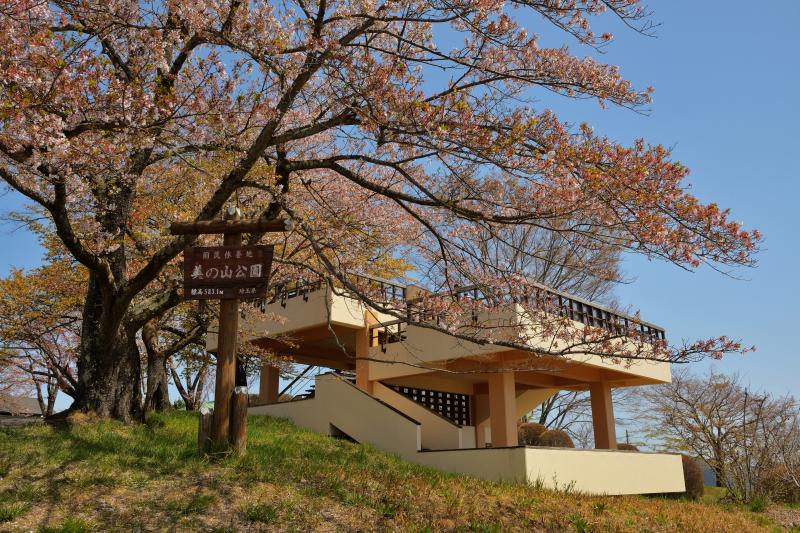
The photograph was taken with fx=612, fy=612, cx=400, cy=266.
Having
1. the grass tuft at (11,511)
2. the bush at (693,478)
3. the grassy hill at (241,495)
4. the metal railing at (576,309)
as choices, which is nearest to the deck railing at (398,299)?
the metal railing at (576,309)

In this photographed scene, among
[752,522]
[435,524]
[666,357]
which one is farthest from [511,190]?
[752,522]

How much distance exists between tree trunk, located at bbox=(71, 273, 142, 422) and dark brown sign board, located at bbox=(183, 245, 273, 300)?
2.57 meters

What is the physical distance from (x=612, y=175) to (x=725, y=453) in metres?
16.5

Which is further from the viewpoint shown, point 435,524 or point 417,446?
point 417,446

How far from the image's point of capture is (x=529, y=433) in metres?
21.0

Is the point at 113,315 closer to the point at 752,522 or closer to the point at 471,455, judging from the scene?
the point at 471,455

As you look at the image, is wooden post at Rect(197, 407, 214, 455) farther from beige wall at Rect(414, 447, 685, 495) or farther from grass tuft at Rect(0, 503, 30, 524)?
beige wall at Rect(414, 447, 685, 495)

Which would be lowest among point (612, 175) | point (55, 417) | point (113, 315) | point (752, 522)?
point (752, 522)

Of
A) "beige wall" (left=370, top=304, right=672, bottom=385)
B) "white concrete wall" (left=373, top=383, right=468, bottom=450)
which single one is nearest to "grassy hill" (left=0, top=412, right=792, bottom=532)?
"beige wall" (left=370, top=304, right=672, bottom=385)

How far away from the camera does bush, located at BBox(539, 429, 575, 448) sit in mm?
20578

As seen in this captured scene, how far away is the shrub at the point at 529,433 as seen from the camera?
20.8m

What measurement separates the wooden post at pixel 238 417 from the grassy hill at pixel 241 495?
0.70ft

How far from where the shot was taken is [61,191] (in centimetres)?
814

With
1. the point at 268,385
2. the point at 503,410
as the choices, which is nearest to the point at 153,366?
the point at 268,385
